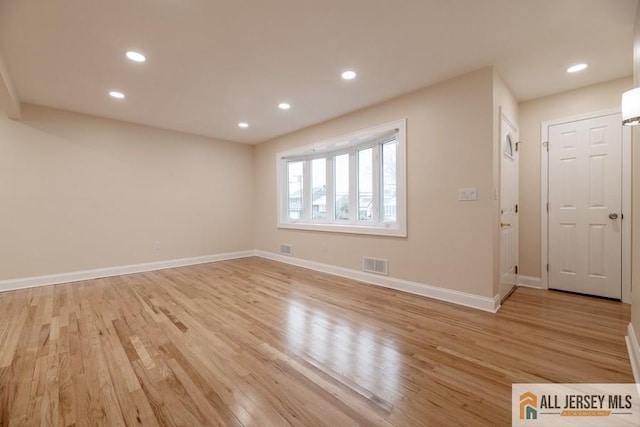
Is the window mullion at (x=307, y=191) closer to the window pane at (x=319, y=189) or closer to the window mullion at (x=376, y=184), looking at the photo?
the window pane at (x=319, y=189)

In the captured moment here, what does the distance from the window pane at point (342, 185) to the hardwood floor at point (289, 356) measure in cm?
177

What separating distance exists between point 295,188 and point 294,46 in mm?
3370

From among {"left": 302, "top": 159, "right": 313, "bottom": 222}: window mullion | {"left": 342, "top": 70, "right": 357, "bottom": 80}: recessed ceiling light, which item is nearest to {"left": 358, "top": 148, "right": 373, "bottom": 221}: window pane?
{"left": 302, "top": 159, "right": 313, "bottom": 222}: window mullion

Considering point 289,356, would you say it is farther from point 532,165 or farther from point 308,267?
point 532,165

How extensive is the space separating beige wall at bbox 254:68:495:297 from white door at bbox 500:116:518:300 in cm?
35

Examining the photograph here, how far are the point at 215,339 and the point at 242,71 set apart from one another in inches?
107

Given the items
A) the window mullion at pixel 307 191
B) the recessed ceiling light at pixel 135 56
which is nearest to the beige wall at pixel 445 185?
the window mullion at pixel 307 191

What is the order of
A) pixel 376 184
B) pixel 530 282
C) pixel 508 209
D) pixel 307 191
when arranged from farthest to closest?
pixel 307 191 < pixel 376 184 < pixel 530 282 < pixel 508 209

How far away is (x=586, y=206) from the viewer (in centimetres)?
335

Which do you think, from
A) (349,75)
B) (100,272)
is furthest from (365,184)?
(100,272)

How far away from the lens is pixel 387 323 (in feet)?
8.47

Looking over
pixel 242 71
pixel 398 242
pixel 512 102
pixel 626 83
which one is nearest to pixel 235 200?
pixel 242 71

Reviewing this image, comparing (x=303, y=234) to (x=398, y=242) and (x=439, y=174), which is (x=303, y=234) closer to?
(x=398, y=242)

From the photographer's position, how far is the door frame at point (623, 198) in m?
3.05
